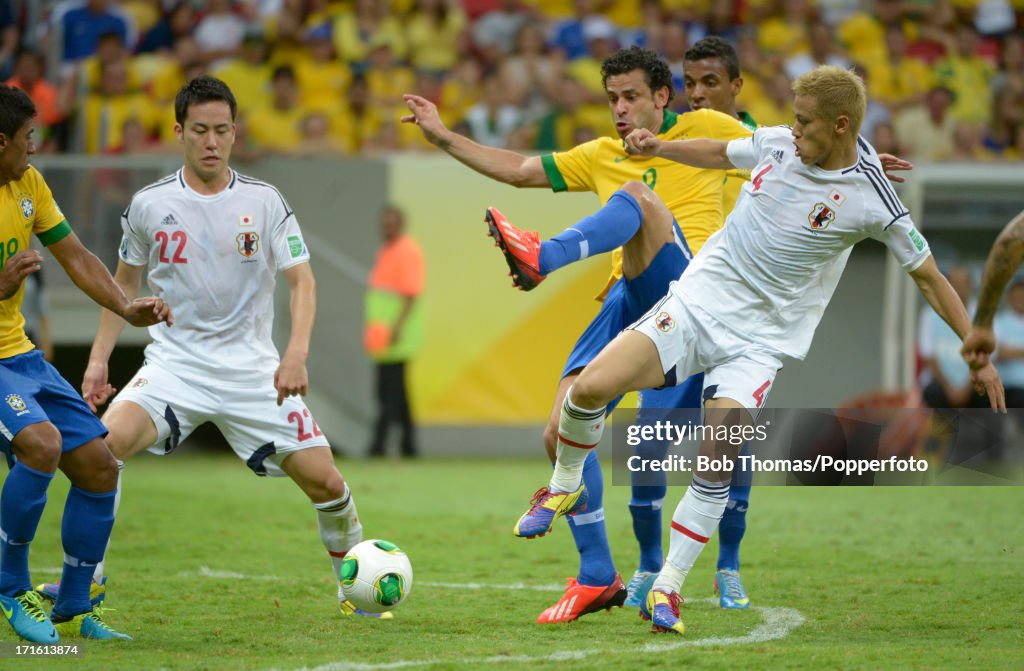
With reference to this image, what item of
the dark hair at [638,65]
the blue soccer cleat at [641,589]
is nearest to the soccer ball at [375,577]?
the blue soccer cleat at [641,589]

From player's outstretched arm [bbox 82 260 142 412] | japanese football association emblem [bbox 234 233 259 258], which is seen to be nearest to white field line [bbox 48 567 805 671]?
player's outstretched arm [bbox 82 260 142 412]

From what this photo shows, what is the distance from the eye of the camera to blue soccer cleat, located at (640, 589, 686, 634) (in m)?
5.89

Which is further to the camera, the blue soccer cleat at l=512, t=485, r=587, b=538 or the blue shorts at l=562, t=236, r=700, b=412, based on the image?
the blue shorts at l=562, t=236, r=700, b=412

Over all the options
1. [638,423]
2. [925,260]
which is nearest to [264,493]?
[638,423]

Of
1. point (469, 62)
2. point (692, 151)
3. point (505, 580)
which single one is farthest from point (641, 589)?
point (469, 62)

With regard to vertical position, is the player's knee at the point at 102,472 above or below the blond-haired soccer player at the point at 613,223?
below

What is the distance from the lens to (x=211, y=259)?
6.67 m

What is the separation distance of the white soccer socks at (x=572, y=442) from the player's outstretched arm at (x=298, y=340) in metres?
1.20

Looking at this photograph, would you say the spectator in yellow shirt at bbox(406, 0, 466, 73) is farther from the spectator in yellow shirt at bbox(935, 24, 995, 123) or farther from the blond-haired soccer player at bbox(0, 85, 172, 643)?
the blond-haired soccer player at bbox(0, 85, 172, 643)

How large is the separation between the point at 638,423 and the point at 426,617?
1.59 meters

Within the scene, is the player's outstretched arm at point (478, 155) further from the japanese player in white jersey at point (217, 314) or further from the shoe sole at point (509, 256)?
the shoe sole at point (509, 256)

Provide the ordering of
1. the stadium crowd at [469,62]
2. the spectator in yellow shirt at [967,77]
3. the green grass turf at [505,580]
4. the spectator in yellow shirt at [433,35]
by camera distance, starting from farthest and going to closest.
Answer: the spectator in yellow shirt at [433,35] → the spectator in yellow shirt at [967,77] → the stadium crowd at [469,62] → the green grass turf at [505,580]

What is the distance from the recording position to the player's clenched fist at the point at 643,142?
6160 mm

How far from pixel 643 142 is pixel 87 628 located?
3.29 metres
